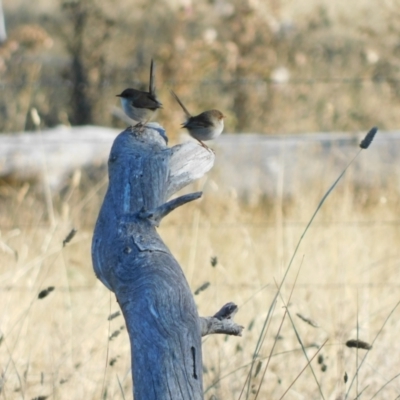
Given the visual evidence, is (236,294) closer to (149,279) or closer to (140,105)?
(140,105)

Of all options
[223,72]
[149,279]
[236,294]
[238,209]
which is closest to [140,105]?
[236,294]

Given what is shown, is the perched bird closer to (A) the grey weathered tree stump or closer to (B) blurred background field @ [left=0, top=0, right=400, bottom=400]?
(B) blurred background field @ [left=0, top=0, right=400, bottom=400]

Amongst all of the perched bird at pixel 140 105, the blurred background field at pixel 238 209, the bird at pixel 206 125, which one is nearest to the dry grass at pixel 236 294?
the blurred background field at pixel 238 209

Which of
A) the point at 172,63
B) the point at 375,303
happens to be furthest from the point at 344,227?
the point at 172,63

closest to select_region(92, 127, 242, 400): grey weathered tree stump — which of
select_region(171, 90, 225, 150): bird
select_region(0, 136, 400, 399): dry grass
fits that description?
select_region(0, 136, 400, 399): dry grass

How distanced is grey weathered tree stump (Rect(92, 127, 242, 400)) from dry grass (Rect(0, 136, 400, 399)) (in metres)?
0.70

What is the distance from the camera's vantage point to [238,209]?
5.98 meters

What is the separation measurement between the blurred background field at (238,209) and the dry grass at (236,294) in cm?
2

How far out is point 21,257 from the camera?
4676 mm

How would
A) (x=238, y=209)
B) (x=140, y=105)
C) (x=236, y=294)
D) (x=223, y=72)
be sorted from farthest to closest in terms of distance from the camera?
(x=223, y=72), (x=238, y=209), (x=236, y=294), (x=140, y=105)

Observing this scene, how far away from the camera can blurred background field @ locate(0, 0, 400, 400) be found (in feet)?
12.5

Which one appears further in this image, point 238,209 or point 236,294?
point 238,209

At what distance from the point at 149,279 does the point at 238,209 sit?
4.17 meters

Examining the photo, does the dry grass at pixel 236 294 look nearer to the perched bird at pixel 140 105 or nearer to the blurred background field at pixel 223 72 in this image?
the perched bird at pixel 140 105
